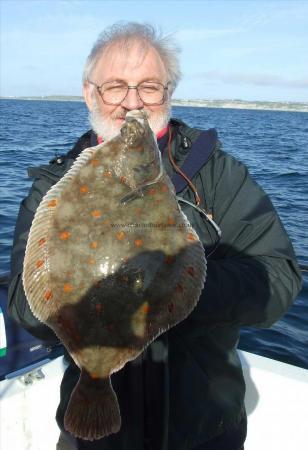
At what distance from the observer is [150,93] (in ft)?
9.34

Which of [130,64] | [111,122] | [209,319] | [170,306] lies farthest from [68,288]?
[130,64]

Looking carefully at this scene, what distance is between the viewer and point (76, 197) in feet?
7.63

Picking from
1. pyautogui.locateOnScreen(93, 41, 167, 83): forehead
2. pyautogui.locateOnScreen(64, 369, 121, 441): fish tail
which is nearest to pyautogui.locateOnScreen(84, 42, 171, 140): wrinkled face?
pyautogui.locateOnScreen(93, 41, 167, 83): forehead

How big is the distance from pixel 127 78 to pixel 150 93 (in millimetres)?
A: 168

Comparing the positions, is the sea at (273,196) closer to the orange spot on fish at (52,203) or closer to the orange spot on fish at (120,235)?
the orange spot on fish at (52,203)

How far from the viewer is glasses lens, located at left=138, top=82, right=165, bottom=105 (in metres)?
2.82

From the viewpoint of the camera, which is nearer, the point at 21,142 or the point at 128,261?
the point at 128,261

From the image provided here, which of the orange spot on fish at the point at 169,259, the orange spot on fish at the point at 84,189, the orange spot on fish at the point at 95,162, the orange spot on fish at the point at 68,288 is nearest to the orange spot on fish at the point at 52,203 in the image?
the orange spot on fish at the point at 84,189

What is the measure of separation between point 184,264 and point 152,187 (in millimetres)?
429

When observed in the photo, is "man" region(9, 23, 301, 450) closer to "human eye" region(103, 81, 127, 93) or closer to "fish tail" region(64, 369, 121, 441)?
"human eye" region(103, 81, 127, 93)

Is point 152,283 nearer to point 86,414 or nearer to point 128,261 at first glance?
point 128,261

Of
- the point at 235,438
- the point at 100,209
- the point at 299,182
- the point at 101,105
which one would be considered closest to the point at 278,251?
the point at 100,209

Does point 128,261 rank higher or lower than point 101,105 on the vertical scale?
lower

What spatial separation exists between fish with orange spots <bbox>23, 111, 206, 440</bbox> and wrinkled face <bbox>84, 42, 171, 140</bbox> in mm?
677
